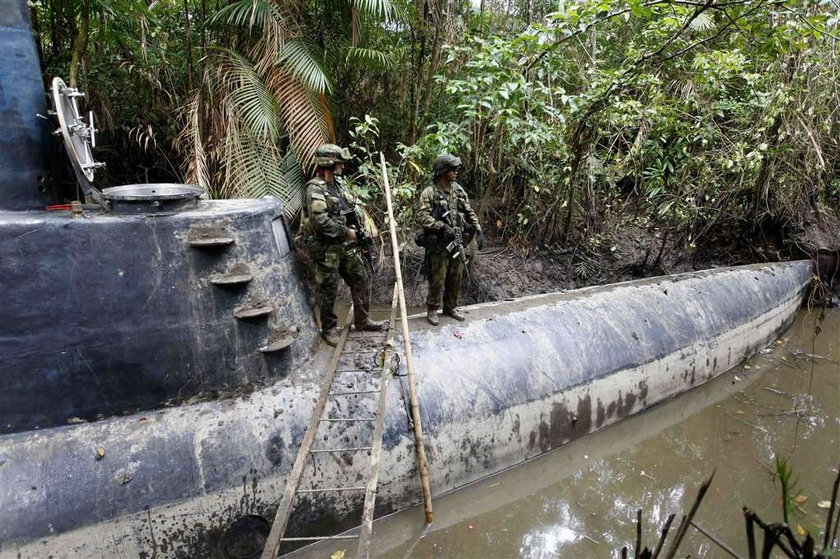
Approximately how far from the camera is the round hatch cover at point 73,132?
3.88m

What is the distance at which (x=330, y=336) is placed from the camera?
5.53 m

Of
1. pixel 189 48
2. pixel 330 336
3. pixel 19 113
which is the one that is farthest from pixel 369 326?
pixel 189 48

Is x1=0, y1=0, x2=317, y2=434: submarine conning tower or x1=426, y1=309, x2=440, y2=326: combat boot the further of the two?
x1=426, y1=309, x2=440, y2=326: combat boot

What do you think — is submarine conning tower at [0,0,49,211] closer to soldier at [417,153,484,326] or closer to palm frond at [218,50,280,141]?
soldier at [417,153,484,326]

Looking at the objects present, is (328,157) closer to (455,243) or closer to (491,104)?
(455,243)

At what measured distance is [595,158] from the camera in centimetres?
1045

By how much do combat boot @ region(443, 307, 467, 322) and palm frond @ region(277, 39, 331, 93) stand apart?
4202mm

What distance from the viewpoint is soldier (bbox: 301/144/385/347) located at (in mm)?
5281

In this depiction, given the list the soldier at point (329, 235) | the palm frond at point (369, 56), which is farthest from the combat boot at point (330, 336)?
the palm frond at point (369, 56)

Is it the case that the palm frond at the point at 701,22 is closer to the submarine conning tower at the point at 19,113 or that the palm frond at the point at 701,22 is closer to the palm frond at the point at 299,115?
the palm frond at the point at 299,115

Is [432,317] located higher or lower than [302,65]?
lower

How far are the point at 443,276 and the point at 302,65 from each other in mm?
4272

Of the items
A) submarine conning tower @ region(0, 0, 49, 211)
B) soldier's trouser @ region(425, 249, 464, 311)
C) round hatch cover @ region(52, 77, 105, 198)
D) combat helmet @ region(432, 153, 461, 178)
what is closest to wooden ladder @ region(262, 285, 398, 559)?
soldier's trouser @ region(425, 249, 464, 311)

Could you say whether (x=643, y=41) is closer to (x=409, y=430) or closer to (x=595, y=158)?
(x=595, y=158)
